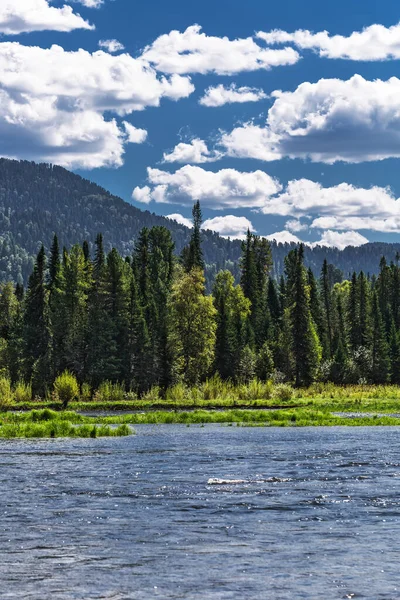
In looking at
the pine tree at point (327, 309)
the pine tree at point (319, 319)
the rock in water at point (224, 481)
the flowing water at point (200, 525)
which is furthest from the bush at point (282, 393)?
the pine tree at point (327, 309)

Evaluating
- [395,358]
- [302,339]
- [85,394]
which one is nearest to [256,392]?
[85,394]

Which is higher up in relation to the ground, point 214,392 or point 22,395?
point 214,392

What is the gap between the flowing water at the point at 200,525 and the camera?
1608 cm

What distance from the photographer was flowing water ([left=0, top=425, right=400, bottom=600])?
16078 mm

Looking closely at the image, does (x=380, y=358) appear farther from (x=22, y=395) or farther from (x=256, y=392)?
(x=22, y=395)

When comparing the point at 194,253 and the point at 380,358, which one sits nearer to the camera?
the point at 380,358

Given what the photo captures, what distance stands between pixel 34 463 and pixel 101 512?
12274 mm

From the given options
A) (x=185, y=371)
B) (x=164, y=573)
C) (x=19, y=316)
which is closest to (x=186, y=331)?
(x=185, y=371)

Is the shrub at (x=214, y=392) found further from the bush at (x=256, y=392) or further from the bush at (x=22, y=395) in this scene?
the bush at (x=22, y=395)

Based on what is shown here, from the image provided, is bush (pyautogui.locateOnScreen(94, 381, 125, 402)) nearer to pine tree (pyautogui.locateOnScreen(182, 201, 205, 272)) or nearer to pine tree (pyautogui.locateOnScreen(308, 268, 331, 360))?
pine tree (pyautogui.locateOnScreen(182, 201, 205, 272))

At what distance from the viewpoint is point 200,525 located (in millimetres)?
21750

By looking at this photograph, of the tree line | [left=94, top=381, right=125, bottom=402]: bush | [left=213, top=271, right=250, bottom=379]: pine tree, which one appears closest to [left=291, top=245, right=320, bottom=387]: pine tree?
the tree line

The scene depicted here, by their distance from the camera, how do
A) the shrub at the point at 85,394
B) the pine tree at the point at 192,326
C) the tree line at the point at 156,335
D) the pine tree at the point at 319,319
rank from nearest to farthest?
the shrub at the point at 85,394 → the pine tree at the point at 192,326 → the tree line at the point at 156,335 → the pine tree at the point at 319,319

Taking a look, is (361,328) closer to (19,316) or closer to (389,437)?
(19,316)
